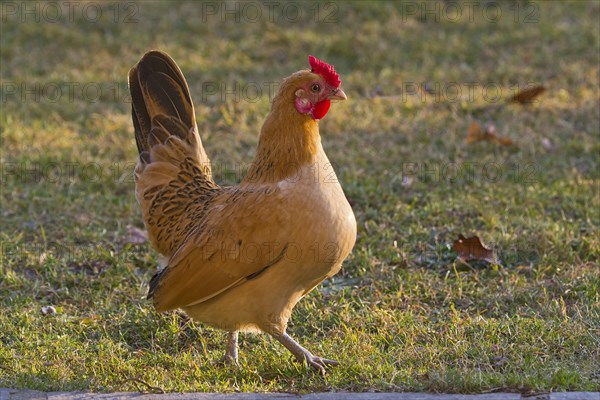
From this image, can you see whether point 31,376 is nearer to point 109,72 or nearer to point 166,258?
point 166,258

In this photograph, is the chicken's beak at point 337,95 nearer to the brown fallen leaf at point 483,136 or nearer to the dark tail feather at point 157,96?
the dark tail feather at point 157,96

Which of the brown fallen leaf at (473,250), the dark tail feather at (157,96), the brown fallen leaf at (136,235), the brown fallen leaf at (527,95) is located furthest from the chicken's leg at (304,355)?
the brown fallen leaf at (527,95)

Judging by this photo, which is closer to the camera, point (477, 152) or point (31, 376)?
point (31, 376)

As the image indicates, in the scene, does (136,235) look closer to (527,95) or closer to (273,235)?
(273,235)

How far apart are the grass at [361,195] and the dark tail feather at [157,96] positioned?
0.99 meters

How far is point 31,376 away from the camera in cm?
427

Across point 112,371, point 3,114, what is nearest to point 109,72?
point 3,114

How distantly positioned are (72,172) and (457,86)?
3626 mm

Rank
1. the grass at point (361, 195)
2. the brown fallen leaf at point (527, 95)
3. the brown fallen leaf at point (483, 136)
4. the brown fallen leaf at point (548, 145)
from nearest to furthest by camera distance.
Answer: the grass at point (361, 195) < the brown fallen leaf at point (548, 145) < the brown fallen leaf at point (483, 136) < the brown fallen leaf at point (527, 95)

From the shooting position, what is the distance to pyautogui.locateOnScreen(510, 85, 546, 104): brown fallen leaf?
8.23 meters

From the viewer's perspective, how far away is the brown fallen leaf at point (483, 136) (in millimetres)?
7430

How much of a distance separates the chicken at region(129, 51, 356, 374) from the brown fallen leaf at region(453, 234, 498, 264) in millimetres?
1565

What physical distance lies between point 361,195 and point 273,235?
2.45 meters

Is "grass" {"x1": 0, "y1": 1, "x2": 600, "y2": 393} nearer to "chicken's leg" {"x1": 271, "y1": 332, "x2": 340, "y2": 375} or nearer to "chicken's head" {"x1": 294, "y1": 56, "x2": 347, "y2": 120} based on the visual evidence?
"chicken's leg" {"x1": 271, "y1": 332, "x2": 340, "y2": 375}
